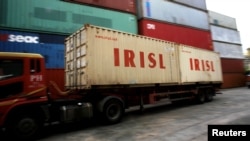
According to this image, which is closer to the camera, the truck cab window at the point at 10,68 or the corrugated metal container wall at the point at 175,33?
the truck cab window at the point at 10,68

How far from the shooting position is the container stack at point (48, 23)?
12.2 meters

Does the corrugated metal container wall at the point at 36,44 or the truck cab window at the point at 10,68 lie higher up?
the corrugated metal container wall at the point at 36,44

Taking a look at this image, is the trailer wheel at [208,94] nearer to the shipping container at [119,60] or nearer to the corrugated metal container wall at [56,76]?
the shipping container at [119,60]

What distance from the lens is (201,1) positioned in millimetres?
26062

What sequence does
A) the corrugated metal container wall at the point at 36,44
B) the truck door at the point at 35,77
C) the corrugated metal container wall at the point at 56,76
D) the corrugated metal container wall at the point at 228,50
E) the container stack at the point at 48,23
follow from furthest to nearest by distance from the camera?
the corrugated metal container wall at the point at 228,50
the corrugated metal container wall at the point at 56,76
the container stack at the point at 48,23
the corrugated metal container wall at the point at 36,44
the truck door at the point at 35,77

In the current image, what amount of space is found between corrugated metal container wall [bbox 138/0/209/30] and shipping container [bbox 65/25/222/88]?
730 centimetres

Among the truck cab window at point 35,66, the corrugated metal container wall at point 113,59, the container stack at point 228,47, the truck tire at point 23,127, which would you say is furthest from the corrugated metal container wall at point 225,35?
the truck tire at point 23,127

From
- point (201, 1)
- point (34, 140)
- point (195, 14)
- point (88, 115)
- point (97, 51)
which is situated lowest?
point (34, 140)

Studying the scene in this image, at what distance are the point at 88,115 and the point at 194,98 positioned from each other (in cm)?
881

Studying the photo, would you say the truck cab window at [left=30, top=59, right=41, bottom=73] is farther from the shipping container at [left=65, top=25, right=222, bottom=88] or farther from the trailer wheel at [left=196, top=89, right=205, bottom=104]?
the trailer wheel at [left=196, top=89, right=205, bottom=104]

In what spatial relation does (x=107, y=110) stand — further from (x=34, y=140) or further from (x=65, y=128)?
(x=34, y=140)

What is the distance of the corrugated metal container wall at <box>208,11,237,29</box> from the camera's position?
98.8ft

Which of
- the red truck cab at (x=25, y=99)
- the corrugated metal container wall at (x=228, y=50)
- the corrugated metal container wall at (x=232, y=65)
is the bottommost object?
the red truck cab at (x=25, y=99)

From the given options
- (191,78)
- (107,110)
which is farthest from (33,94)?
(191,78)
